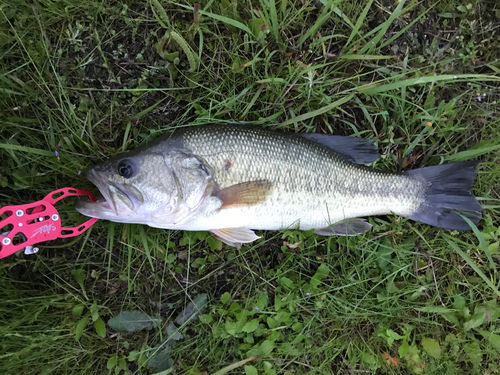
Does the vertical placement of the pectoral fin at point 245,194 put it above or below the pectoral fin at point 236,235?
above

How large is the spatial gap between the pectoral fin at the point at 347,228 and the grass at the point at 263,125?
4.2 inches

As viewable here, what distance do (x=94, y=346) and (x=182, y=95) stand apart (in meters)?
2.12

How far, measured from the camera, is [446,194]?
2.63 meters

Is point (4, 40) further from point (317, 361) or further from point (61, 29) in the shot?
point (317, 361)

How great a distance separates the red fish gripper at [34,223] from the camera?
215 centimetres

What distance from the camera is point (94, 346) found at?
98.6 inches

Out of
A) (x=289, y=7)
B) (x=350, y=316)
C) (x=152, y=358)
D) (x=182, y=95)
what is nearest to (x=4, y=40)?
(x=182, y=95)

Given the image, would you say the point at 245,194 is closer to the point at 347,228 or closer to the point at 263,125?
the point at 263,125

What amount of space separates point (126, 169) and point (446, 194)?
2.52 m

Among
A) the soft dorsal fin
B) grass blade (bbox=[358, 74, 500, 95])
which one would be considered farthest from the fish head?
grass blade (bbox=[358, 74, 500, 95])

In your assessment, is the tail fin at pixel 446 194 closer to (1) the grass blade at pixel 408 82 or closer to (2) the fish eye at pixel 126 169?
(1) the grass blade at pixel 408 82

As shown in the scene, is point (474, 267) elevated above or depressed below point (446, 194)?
below

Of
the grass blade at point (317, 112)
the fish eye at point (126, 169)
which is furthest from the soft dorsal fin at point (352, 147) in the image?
the fish eye at point (126, 169)

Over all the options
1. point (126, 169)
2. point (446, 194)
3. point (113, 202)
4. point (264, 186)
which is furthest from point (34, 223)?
point (446, 194)
